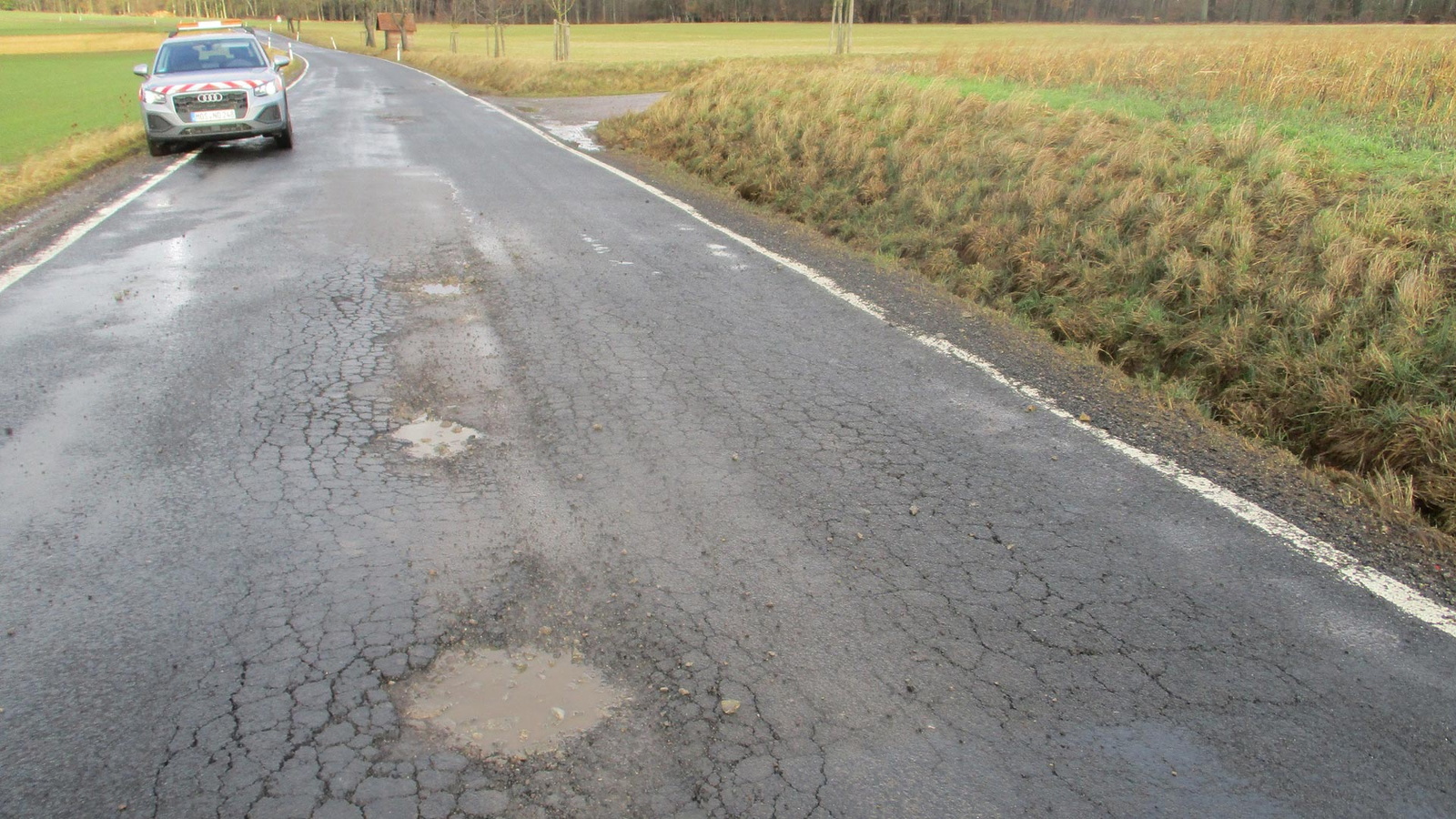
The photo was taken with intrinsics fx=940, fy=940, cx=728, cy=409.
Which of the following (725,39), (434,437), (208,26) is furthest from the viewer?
(725,39)

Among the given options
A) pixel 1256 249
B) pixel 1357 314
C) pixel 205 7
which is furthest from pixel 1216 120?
pixel 205 7

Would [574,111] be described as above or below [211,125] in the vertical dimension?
above

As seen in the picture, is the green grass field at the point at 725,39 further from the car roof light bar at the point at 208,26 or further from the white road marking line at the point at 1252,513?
the white road marking line at the point at 1252,513

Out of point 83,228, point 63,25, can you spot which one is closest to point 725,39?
point 83,228

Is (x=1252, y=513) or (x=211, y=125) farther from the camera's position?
(x=211, y=125)

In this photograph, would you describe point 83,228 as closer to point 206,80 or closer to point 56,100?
point 206,80

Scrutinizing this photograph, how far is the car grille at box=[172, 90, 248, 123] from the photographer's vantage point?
505 inches

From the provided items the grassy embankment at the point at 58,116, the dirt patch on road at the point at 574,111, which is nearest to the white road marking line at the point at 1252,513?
the grassy embankment at the point at 58,116

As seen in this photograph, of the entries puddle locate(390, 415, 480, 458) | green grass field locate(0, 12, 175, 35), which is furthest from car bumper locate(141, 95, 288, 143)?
green grass field locate(0, 12, 175, 35)

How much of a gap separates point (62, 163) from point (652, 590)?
12849mm

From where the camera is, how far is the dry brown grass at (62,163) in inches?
405

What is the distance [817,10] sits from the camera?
8506 centimetres

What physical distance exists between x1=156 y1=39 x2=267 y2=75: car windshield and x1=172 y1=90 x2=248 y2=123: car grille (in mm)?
889

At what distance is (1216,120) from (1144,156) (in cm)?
201
